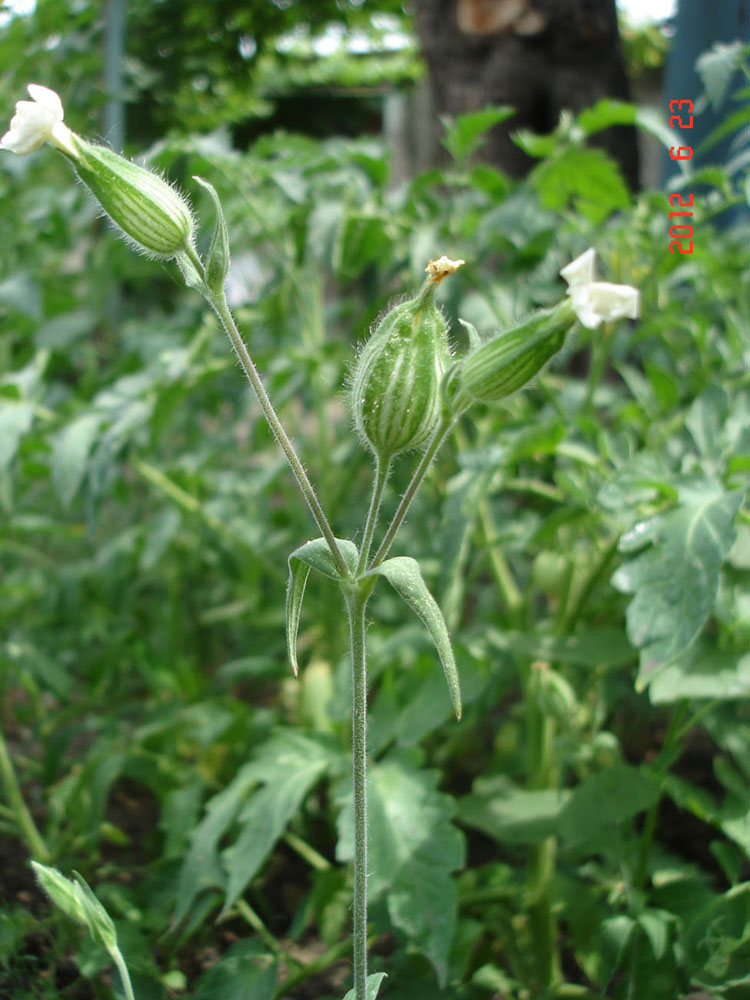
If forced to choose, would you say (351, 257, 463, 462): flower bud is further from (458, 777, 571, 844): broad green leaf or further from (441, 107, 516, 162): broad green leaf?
(441, 107, 516, 162): broad green leaf

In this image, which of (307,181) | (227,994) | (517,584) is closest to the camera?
(227,994)

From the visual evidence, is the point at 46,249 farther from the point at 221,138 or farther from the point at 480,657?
the point at 480,657

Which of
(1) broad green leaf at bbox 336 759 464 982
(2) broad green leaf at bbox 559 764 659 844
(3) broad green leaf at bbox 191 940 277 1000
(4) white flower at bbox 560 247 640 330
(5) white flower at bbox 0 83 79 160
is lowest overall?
(2) broad green leaf at bbox 559 764 659 844

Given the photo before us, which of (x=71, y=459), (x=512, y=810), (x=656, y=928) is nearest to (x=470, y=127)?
(x=71, y=459)

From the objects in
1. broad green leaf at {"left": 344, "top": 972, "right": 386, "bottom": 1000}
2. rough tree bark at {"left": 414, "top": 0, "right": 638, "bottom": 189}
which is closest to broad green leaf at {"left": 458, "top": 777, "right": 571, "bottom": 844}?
broad green leaf at {"left": 344, "top": 972, "right": 386, "bottom": 1000}

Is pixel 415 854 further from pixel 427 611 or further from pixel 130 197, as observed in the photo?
pixel 130 197

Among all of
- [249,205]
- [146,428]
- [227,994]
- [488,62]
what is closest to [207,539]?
[146,428]

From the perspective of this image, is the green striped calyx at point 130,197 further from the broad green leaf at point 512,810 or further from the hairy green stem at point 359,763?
the broad green leaf at point 512,810
